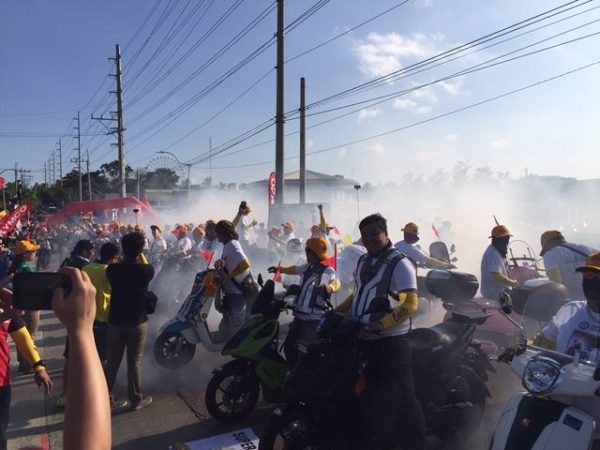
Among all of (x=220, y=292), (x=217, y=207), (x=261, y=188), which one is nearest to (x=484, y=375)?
(x=220, y=292)

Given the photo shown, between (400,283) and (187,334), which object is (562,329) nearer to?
(400,283)

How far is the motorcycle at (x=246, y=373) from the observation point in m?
4.82

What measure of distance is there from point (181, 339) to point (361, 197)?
1328 inches

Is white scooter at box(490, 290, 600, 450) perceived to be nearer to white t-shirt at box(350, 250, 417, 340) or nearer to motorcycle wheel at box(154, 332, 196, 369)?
white t-shirt at box(350, 250, 417, 340)

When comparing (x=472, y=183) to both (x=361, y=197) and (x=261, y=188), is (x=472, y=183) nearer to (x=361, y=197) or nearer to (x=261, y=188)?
(x=361, y=197)

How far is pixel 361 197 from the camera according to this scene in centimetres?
3941

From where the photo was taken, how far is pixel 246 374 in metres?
4.90

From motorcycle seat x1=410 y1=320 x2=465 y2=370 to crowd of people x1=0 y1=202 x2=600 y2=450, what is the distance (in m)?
Result: 0.33

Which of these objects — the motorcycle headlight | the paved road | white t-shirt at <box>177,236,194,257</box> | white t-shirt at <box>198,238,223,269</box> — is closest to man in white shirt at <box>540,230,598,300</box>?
the paved road

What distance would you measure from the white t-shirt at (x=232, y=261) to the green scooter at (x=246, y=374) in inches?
73.9

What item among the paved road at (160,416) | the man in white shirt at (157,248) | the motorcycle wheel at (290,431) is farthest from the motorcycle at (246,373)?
the man in white shirt at (157,248)

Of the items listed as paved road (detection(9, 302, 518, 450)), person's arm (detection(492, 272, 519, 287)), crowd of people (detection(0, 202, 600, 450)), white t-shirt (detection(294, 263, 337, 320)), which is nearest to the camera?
crowd of people (detection(0, 202, 600, 450))

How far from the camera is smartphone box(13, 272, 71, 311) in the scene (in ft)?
4.98

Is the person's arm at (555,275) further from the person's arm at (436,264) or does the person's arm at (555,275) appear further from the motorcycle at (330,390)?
the motorcycle at (330,390)
